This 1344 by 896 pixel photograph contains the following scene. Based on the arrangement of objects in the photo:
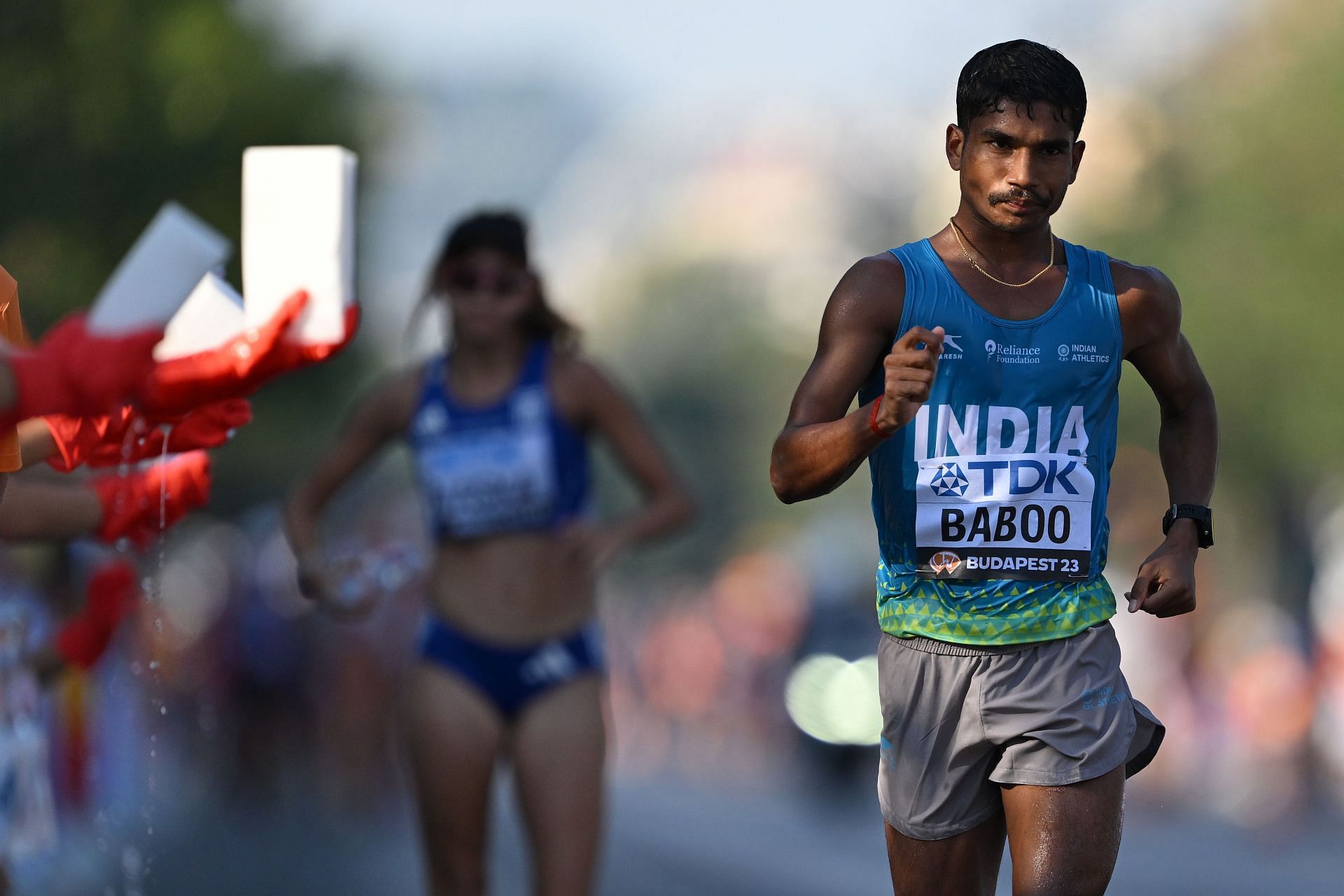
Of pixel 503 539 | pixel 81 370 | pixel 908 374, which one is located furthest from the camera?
pixel 503 539

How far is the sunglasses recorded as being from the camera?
7438 millimetres

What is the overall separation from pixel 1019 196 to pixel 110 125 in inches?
569

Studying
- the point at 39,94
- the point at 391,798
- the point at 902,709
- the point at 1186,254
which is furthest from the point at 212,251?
the point at 1186,254

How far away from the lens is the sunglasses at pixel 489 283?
24.4 ft

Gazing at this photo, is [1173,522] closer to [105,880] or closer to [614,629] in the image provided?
[105,880]

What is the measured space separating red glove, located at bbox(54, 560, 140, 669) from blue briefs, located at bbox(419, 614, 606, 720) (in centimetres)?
96

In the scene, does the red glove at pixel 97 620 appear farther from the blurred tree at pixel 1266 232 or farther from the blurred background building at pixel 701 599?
the blurred tree at pixel 1266 232

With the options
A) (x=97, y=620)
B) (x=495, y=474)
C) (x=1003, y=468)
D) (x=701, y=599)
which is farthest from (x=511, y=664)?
(x=701, y=599)

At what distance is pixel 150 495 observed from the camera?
604cm

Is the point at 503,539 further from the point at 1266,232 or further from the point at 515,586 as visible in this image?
the point at 1266,232

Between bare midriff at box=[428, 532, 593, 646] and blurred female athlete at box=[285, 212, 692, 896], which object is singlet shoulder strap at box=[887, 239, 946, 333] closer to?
blurred female athlete at box=[285, 212, 692, 896]

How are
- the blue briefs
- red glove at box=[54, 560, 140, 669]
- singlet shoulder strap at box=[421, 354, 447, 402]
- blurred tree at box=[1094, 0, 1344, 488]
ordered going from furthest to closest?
1. blurred tree at box=[1094, 0, 1344, 488]
2. singlet shoulder strap at box=[421, 354, 447, 402]
3. red glove at box=[54, 560, 140, 669]
4. the blue briefs

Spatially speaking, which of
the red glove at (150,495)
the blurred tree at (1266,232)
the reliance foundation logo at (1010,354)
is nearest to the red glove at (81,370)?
the reliance foundation logo at (1010,354)

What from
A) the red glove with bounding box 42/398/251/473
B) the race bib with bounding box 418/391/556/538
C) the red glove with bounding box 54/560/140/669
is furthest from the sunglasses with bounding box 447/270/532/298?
the red glove with bounding box 42/398/251/473
